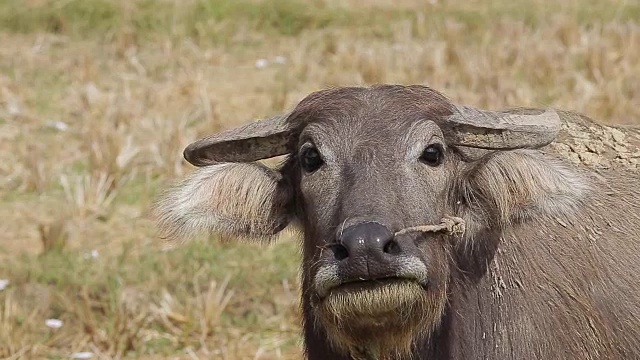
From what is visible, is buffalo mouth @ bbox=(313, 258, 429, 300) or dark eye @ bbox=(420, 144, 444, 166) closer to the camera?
buffalo mouth @ bbox=(313, 258, 429, 300)

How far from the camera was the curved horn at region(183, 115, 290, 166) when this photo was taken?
160 inches

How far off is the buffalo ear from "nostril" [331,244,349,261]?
27.8 inches

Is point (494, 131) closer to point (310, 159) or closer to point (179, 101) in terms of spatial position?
point (310, 159)

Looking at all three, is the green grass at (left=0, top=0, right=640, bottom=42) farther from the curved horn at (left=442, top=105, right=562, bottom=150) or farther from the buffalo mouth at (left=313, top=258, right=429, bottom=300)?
the buffalo mouth at (left=313, top=258, right=429, bottom=300)

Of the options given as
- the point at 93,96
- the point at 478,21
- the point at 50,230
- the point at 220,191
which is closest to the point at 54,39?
the point at 93,96

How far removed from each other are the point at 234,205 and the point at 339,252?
0.80m

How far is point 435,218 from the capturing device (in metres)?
3.77

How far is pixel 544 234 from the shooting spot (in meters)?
4.25

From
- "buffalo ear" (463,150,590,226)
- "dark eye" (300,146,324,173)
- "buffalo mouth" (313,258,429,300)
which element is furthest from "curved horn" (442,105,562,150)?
"buffalo mouth" (313,258,429,300)

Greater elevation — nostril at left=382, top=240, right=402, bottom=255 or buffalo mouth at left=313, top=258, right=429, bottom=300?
nostril at left=382, top=240, right=402, bottom=255

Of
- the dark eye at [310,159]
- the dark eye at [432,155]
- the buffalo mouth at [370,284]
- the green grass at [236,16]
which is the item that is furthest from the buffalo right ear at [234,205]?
the green grass at [236,16]

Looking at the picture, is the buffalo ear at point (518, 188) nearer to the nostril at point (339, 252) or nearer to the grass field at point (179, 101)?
the nostril at point (339, 252)

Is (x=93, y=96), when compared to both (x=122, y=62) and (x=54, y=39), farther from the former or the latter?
(x=54, y=39)

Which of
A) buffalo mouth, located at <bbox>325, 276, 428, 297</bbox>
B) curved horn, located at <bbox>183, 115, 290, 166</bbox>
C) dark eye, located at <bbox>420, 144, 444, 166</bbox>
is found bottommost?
buffalo mouth, located at <bbox>325, 276, 428, 297</bbox>
